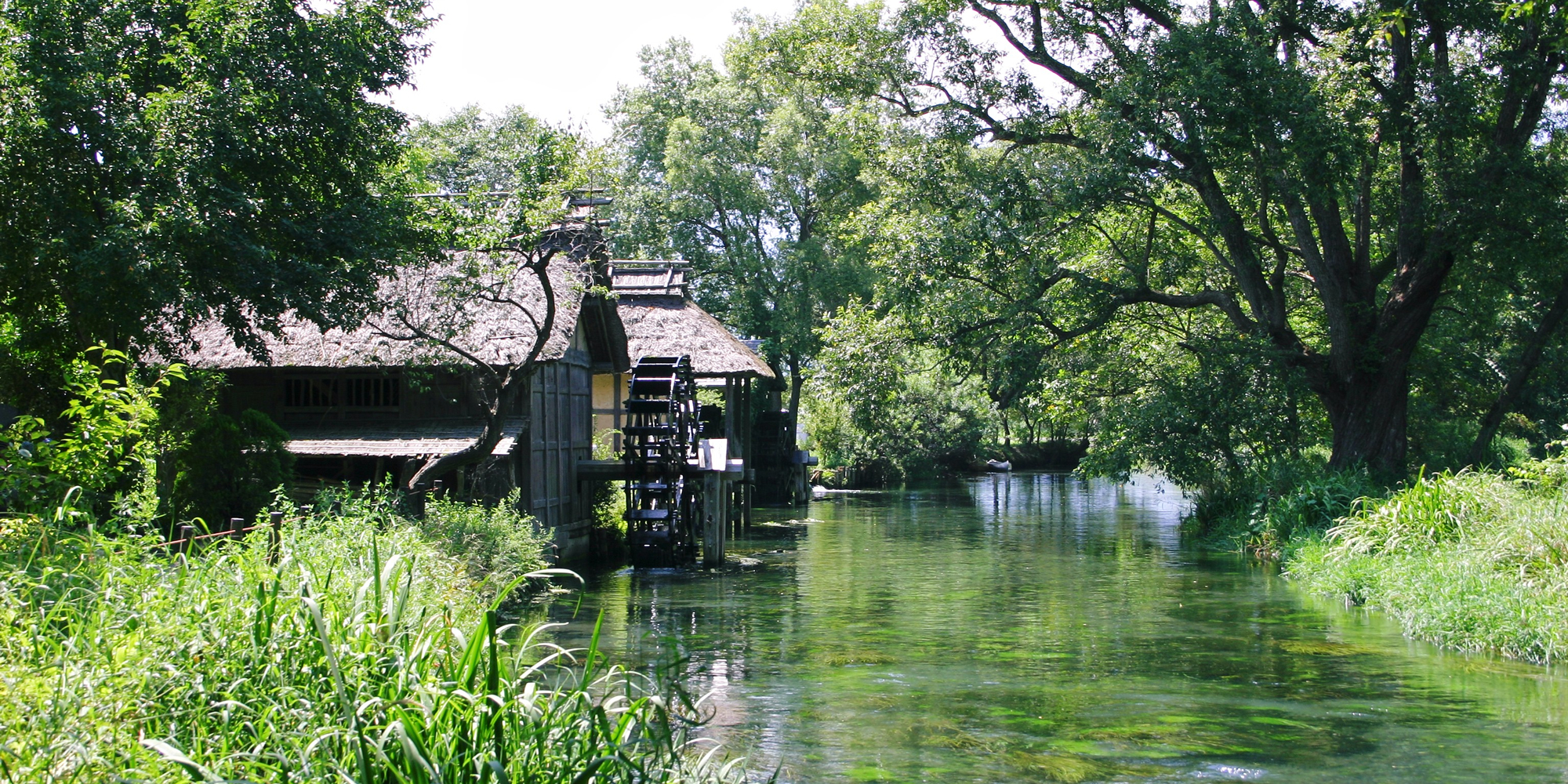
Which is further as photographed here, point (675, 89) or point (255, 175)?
point (675, 89)

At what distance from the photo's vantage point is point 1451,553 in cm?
1266

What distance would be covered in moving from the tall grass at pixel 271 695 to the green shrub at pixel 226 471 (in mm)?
8107

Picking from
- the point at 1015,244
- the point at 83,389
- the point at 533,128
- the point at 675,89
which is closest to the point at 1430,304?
the point at 1015,244

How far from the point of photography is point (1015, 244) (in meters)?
18.4

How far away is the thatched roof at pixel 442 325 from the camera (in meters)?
15.5

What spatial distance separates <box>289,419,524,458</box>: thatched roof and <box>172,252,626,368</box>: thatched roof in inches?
39.0

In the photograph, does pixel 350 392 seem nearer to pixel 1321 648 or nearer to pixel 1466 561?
pixel 1321 648

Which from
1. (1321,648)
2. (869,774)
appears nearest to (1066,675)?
(1321,648)

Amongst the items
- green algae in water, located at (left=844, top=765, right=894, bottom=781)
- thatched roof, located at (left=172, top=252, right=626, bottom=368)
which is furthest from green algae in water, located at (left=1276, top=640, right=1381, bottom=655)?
thatched roof, located at (left=172, top=252, right=626, bottom=368)

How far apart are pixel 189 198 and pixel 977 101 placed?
12.5 metres

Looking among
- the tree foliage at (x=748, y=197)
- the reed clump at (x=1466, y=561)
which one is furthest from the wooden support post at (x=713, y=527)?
the tree foliage at (x=748, y=197)

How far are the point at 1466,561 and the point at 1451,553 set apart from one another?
0.68m

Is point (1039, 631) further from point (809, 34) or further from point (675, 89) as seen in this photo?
point (675, 89)

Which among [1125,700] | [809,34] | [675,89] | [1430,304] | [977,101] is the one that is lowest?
[1125,700]
